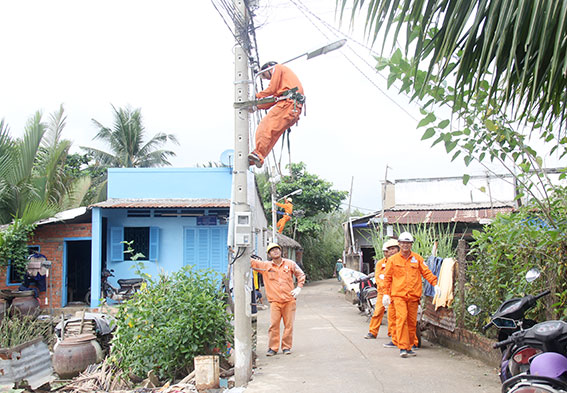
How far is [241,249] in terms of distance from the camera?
22.0 feet

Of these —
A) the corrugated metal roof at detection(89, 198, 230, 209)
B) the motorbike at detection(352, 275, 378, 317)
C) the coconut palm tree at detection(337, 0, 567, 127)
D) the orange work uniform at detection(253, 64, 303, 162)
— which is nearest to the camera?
the coconut palm tree at detection(337, 0, 567, 127)

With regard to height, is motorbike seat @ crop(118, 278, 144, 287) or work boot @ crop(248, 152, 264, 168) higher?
work boot @ crop(248, 152, 264, 168)

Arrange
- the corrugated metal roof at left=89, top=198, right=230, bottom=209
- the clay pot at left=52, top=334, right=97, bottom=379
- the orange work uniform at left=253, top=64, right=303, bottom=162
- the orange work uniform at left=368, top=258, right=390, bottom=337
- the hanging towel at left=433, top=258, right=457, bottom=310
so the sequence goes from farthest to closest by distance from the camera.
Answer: the corrugated metal roof at left=89, top=198, right=230, bottom=209 < the clay pot at left=52, top=334, right=97, bottom=379 < the orange work uniform at left=368, top=258, right=390, bottom=337 < the hanging towel at left=433, top=258, right=457, bottom=310 < the orange work uniform at left=253, top=64, right=303, bottom=162

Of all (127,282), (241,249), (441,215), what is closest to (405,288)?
(241,249)

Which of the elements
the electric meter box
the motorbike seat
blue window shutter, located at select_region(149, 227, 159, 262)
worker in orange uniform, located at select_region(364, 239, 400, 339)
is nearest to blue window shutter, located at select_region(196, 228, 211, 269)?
blue window shutter, located at select_region(149, 227, 159, 262)

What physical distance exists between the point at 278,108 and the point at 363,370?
345 cm

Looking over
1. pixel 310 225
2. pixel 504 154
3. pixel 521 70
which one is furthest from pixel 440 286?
pixel 310 225

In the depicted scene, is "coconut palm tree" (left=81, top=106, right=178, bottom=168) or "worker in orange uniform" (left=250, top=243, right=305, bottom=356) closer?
"worker in orange uniform" (left=250, top=243, right=305, bottom=356)

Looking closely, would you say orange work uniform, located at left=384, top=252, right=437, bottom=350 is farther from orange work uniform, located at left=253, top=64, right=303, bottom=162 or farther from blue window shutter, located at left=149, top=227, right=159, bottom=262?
blue window shutter, located at left=149, top=227, right=159, bottom=262

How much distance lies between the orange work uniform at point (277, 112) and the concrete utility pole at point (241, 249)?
20cm

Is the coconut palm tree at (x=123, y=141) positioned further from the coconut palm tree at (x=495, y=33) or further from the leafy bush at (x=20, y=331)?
the coconut palm tree at (x=495, y=33)

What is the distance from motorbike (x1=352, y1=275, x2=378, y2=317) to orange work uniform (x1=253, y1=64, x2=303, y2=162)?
241 inches

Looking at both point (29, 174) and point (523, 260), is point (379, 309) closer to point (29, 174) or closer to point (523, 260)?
point (523, 260)

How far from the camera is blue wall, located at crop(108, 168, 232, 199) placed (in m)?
16.5
